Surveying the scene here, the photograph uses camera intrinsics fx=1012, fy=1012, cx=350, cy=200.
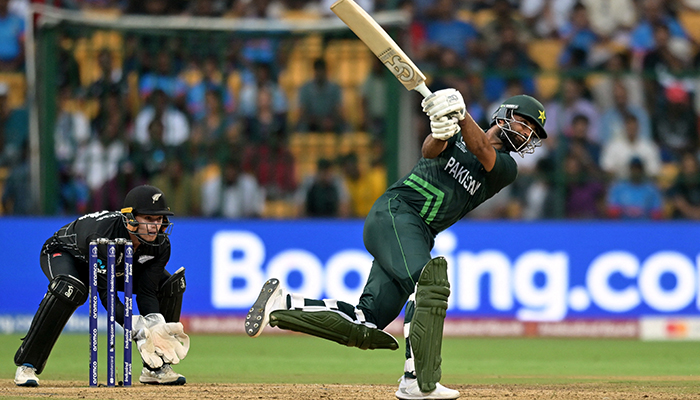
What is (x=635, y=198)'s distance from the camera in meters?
12.1

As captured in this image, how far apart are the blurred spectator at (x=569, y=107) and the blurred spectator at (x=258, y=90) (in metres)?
3.21

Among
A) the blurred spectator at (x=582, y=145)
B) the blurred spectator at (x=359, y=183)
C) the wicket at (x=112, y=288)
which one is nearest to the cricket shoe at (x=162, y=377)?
the wicket at (x=112, y=288)

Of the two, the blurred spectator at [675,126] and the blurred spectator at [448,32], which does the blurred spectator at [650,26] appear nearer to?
the blurred spectator at [675,126]

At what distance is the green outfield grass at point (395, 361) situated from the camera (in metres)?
7.82

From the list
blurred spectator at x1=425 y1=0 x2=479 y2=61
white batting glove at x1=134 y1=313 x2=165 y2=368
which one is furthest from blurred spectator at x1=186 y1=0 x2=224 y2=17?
white batting glove at x1=134 y1=313 x2=165 y2=368

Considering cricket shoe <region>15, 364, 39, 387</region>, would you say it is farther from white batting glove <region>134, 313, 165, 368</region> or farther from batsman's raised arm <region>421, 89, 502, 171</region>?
batsman's raised arm <region>421, 89, 502, 171</region>

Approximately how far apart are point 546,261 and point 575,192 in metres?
0.96

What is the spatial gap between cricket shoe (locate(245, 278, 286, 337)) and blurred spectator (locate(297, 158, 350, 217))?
237 inches

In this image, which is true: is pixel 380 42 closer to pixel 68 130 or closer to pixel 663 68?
pixel 68 130

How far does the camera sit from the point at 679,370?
8.57 m

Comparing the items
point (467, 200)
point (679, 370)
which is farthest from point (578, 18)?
point (467, 200)

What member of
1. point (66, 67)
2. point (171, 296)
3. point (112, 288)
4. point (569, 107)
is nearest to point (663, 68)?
point (569, 107)

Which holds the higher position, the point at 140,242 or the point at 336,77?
the point at 336,77

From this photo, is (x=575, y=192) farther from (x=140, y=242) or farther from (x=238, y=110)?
(x=140, y=242)
